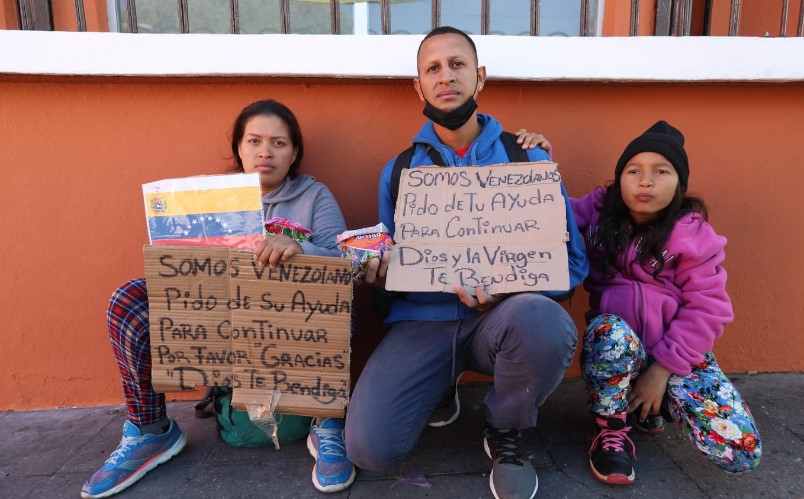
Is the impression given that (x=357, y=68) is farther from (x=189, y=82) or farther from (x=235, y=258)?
(x=235, y=258)

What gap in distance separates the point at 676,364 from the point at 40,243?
2820mm

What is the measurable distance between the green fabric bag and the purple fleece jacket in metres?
1.36

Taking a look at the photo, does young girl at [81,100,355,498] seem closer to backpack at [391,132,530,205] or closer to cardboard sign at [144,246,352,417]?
cardboard sign at [144,246,352,417]

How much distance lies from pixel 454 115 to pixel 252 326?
1116mm

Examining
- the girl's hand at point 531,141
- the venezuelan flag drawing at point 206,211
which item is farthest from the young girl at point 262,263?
the girl's hand at point 531,141

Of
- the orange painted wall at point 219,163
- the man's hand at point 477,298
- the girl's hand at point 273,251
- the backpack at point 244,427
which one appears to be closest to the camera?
the girl's hand at point 273,251

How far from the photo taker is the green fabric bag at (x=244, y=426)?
6.98 feet

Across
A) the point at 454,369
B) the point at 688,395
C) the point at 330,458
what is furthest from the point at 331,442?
the point at 688,395

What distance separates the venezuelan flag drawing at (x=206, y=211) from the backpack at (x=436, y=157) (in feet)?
2.13

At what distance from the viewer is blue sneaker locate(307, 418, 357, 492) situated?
1.90 m

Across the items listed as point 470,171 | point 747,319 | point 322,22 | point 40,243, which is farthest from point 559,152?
point 40,243

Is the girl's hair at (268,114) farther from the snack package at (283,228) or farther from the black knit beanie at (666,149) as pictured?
the black knit beanie at (666,149)

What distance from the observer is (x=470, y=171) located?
194cm

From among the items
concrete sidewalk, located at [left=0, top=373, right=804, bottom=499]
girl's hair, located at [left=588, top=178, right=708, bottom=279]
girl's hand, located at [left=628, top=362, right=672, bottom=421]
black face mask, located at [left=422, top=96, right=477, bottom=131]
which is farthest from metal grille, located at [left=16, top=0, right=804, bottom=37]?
concrete sidewalk, located at [left=0, top=373, right=804, bottom=499]
